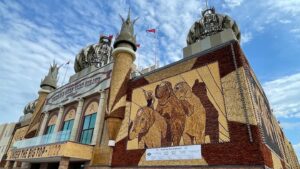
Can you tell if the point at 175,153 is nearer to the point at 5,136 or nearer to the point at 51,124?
the point at 51,124

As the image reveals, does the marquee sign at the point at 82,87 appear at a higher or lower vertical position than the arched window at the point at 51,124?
higher

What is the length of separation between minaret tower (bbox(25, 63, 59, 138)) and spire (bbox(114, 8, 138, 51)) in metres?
14.4

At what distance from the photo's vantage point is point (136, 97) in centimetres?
1714

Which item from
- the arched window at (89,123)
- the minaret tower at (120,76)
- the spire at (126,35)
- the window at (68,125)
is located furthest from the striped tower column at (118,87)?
the window at (68,125)

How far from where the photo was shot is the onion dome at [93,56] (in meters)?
26.3

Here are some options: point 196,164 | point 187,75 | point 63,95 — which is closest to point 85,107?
point 63,95

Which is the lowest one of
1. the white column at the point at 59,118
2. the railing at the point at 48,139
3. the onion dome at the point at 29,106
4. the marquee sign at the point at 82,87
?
the railing at the point at 48,139

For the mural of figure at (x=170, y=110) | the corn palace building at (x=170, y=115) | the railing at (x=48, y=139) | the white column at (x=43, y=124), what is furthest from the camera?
the white column at (x=43, y=124)

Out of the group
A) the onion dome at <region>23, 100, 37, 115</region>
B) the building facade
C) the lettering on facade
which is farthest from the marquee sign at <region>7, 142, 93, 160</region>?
the onion dome at <region>23, 100, 37, 115</region>

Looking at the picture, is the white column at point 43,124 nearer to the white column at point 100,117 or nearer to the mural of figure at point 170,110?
the white column at point 100,117

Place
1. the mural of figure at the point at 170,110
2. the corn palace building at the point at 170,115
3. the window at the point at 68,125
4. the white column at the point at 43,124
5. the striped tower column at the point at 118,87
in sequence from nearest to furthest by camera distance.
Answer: the corn palace building at the point at 170,115, the mural of figure at the point at 170,110, the striped tower column at the point at 118,87, the window at the point at 68,125, the white column at the point at 43,124

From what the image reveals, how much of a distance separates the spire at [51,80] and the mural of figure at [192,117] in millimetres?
22012

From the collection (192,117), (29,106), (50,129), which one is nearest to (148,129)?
(192,117)

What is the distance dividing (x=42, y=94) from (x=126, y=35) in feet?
53.2
